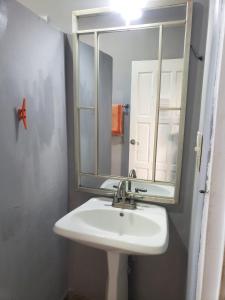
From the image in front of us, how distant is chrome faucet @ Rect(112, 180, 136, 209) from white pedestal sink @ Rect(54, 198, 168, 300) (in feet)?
0.11

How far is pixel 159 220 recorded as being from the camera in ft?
3.86

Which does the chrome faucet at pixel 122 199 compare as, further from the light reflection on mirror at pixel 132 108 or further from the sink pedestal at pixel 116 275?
the sink pedestal at pixel 116 275

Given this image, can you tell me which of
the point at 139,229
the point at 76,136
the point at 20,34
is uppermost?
the point at 20,34

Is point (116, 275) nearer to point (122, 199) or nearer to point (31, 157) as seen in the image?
point (122, 199)

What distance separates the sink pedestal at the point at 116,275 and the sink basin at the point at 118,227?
0.40 ft

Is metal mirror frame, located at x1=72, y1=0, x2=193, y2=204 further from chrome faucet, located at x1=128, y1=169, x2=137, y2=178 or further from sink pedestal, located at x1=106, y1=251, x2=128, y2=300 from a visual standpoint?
sink pedestal, located at x1=106, y1=251, x2=128, y2=300

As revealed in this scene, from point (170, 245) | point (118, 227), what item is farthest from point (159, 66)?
point (170, 245)

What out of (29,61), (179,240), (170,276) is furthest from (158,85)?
(170,276)

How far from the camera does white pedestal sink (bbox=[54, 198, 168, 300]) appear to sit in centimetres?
100

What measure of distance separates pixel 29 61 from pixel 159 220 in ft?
3.33

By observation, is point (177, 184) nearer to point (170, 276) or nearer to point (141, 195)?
point (141, 195)

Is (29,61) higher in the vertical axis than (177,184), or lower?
higher

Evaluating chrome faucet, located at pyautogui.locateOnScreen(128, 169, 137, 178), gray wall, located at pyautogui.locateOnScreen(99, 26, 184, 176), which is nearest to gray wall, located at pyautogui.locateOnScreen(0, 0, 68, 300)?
gray wall, located at pyautogui.locateOnScreen(99, 26, 184, 176)

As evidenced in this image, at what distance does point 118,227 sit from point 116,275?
0.79 ft
